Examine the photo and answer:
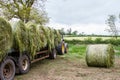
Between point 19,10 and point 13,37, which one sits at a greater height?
point 19,10

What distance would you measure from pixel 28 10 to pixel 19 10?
39.7 inches

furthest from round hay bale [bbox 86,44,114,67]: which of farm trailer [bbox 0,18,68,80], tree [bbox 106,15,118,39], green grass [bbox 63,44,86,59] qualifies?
tree [bbox 106,15,118,39]

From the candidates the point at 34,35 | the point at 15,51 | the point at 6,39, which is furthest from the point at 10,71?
the point at 34,35

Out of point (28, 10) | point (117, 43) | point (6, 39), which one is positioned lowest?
point (117, 43)

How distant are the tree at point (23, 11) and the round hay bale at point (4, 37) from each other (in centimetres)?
1752

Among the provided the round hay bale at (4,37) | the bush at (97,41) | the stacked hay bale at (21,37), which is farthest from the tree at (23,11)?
the round hay bale at (4,37)

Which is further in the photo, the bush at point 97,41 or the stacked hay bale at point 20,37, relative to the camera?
the bush at point 97,41

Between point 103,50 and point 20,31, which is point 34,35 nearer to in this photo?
point 20,31

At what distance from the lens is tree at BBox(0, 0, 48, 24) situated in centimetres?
2455

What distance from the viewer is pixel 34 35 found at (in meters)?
8.81

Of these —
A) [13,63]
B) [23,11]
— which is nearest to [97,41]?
[23,11]

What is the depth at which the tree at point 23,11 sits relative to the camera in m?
24.5

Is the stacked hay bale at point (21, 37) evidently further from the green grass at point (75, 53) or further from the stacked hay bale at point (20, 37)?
the green grass at point (75, 53)

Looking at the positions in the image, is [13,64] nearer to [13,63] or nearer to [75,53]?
[13,63]
